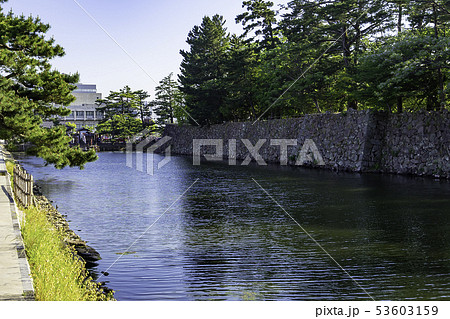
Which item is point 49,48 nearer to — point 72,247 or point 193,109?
point 72,247

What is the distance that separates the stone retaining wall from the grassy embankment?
79.8 ft

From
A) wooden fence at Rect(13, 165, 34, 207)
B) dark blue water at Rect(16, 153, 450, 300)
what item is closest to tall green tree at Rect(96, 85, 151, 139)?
dark blue water at Rect(16, 153, 450, 300)

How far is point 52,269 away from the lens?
26.6ft

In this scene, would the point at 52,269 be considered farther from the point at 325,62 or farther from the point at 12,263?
the point at 325,62

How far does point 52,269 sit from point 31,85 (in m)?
12.9

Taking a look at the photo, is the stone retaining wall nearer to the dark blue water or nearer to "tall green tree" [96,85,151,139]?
the dark blue water

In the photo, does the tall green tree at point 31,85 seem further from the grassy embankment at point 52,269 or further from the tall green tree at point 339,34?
the tall green tree at point 339,34

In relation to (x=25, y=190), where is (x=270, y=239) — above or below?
below

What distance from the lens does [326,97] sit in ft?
140

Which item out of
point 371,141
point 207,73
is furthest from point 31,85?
point 207,73

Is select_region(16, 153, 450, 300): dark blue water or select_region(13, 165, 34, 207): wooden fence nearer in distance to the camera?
select_region(16, 153, 450, 300): dark blue water

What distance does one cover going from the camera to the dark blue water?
981 cm

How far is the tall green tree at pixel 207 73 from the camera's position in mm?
62825
